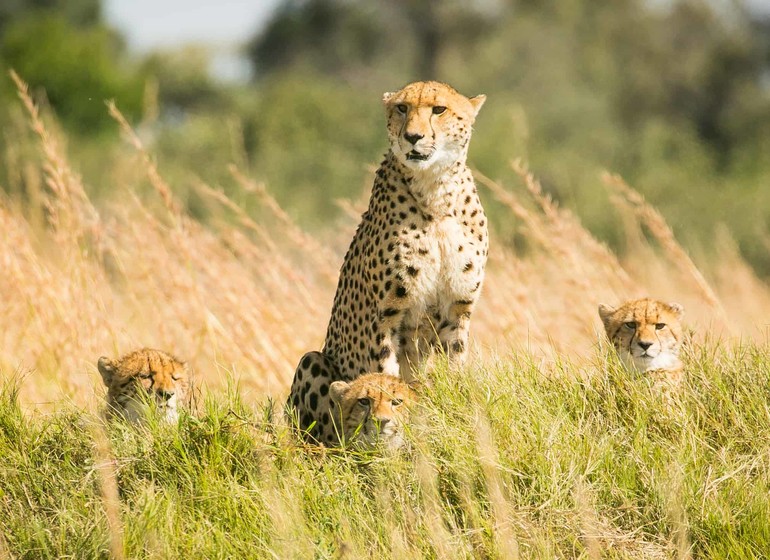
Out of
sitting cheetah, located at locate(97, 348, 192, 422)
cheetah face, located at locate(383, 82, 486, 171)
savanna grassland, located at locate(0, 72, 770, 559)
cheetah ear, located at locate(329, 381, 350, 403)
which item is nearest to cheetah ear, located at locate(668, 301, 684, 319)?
savanna grassland, located at locate(0, 72, 770, 559)

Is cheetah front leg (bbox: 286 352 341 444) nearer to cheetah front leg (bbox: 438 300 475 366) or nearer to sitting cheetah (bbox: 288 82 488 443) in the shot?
sitting cheetah (bbox: 288 82 488 443)

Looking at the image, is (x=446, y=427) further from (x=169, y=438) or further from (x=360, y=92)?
(x=360, y=92)

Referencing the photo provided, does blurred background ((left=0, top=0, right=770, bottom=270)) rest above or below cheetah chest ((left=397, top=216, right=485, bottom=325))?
above

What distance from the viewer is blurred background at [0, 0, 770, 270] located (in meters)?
18.0

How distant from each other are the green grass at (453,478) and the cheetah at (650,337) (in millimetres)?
129

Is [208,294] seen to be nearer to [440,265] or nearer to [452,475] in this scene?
[440,265]

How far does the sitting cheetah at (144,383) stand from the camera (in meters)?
3.45

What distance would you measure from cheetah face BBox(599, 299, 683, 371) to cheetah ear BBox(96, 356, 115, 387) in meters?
1.48

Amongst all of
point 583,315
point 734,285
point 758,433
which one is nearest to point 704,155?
point 734,285

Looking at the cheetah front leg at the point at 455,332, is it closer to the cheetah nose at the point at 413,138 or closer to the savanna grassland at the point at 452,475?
the savanna grassland at the point at 452,475

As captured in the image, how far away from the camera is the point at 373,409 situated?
3.24 m

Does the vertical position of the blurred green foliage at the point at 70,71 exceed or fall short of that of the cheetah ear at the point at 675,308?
it exceeds it

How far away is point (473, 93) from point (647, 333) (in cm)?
2412

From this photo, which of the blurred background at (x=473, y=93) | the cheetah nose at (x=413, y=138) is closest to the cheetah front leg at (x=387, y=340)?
the cheetah nose at (x=413, y=138)
